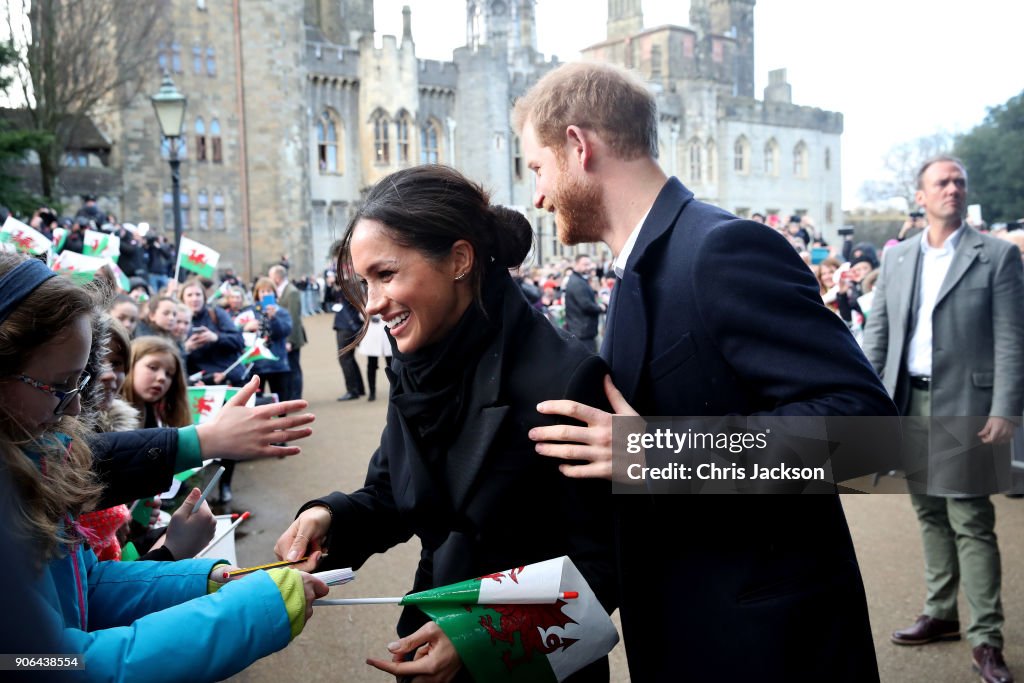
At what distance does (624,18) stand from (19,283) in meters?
66.4

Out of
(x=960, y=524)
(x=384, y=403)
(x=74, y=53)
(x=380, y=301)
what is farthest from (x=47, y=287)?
(x=74, y=53)

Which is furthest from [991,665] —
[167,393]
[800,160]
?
[800,160]

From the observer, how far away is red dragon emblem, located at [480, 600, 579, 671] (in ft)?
5.70

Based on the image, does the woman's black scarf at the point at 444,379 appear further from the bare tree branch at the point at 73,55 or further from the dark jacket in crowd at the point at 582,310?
the bare tree branch at the point at 73,55

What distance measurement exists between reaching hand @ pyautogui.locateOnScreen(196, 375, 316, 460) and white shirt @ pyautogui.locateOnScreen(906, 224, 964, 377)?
3405 millimetres

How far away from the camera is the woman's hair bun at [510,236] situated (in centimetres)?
213

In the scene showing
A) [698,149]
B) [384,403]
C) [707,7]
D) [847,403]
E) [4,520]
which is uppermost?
[707,7]

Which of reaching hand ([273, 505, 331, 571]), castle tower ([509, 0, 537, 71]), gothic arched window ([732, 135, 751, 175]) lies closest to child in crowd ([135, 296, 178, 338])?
reaching hand ([273, 505, 331, 571])

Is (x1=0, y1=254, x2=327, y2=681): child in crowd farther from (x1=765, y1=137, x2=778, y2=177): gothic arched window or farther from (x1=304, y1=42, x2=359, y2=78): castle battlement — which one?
(x1=765, y1=137, x2=778, y2=177): gothic arched window

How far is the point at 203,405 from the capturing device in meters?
5.56

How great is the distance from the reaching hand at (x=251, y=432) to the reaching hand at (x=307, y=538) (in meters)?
0.20

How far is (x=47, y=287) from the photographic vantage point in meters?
1.72

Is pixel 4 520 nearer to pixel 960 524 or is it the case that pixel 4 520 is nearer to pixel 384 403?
pixel 960 524

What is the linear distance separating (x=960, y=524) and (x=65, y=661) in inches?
149
